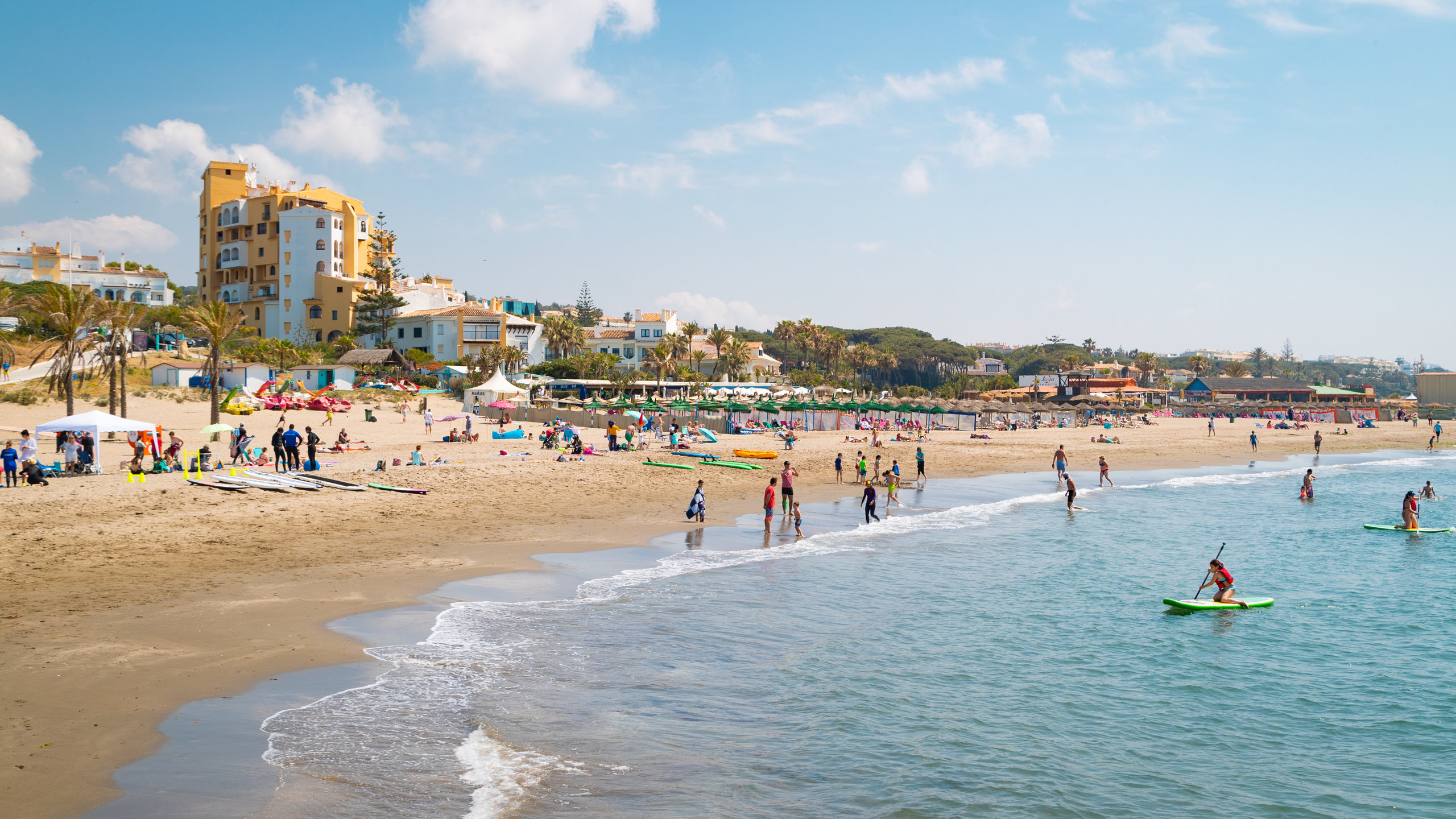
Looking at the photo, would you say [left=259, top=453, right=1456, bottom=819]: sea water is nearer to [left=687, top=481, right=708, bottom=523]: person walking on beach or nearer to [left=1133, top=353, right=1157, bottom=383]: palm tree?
[left=687, top=481, right=708, bottom=523]: person walking on beach

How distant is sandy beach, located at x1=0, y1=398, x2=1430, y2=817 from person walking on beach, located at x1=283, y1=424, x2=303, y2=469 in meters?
1.32

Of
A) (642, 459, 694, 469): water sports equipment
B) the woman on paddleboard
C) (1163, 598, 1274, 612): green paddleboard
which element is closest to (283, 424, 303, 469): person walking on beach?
(642, 459, 694, 469): water sports equipment

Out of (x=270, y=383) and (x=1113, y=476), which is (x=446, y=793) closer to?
(x=1113, y=476)

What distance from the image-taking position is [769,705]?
9.41 metres

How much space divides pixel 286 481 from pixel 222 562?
7081 millimetres

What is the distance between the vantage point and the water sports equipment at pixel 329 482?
67.8ft

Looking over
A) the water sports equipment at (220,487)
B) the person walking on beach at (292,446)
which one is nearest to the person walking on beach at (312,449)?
the person walking on beach at (292,446)

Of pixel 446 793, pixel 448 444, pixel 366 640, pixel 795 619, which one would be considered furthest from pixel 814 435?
pixel 446 793

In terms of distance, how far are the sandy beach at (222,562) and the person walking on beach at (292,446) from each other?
1317 mm

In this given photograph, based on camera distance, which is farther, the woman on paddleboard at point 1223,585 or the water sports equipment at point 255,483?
the water sports equipment at point 255,483

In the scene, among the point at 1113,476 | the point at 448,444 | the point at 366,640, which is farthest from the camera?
the point at 1113,476

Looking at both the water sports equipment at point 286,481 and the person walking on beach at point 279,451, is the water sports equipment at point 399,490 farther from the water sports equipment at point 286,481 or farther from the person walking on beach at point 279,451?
the person walking on beach at point 279,451

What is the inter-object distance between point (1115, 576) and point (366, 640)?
14107 mm

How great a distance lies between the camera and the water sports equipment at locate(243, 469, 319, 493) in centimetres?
2006
